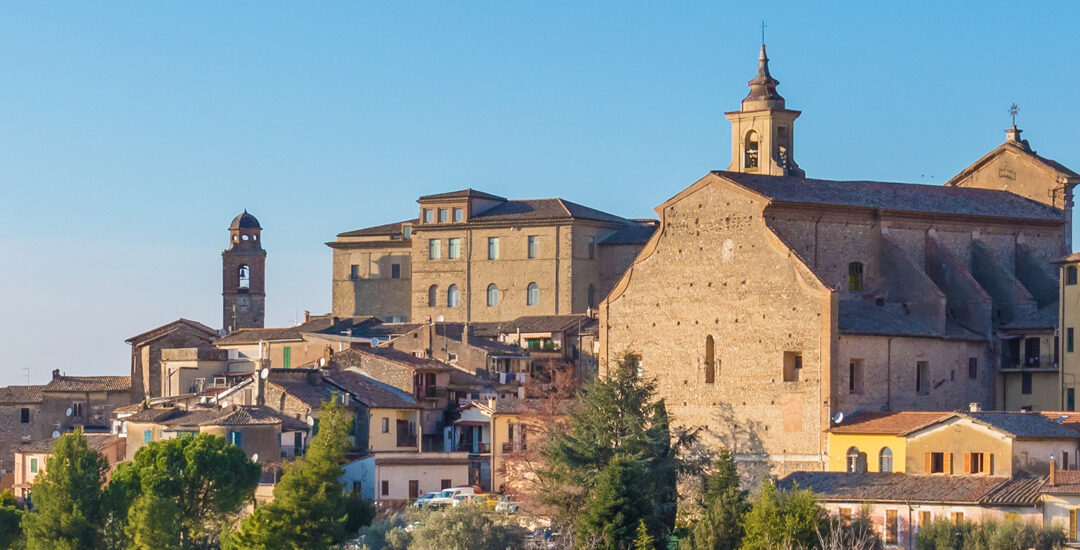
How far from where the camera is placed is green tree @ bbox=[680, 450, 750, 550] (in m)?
42.9

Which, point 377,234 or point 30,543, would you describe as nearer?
point 30,543

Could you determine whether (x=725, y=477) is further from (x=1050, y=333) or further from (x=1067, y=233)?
(x=1067, y=233)

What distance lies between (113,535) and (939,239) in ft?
66.5

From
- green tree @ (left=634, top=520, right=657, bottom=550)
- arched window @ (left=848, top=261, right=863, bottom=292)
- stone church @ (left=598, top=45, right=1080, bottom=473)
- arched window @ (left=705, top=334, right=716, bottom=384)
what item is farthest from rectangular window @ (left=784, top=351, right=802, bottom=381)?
green tree @ (left=634, top=520, right=657, bottom=550)

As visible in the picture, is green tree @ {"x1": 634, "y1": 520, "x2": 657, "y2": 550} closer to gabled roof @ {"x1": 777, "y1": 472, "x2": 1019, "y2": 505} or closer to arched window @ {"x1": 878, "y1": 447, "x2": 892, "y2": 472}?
gabled roof @ {"x1": 777, "y1": 472, "x2": 1019, "y2": 505}

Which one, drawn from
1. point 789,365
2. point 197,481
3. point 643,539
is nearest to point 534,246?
point 789,365

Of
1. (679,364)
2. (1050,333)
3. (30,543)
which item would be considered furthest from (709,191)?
(30,543)

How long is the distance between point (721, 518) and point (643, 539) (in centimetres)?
172

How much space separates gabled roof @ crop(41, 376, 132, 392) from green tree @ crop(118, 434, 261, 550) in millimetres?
23103

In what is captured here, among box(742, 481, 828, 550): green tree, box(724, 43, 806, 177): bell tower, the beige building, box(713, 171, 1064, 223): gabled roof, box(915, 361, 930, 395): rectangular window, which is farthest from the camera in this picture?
the beige building

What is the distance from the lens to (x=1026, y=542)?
130 ft

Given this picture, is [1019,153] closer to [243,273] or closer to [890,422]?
[890,422]

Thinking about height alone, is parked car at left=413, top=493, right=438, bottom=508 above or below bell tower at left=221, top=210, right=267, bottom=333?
below

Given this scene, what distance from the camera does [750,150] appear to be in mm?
61406
